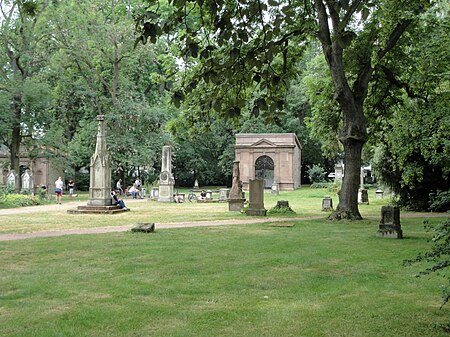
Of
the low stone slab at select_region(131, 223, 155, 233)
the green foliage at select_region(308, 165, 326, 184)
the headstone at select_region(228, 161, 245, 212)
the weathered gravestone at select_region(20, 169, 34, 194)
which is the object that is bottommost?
the low stone slab at select_region(131, 223, 155, 233)

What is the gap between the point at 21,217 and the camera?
1977 cm

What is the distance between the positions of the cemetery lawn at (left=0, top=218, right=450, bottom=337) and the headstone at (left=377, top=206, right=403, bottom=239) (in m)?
0.47

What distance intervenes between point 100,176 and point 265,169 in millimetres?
31060

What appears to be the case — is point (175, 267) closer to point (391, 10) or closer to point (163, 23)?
point (163, 23)

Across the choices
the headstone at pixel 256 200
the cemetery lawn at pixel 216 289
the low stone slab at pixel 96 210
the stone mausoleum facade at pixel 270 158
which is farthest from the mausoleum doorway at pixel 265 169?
the cemetery lawn at pixel 216 289

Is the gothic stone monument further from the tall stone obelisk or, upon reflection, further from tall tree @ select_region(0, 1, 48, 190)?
tall tree @ select_region(0, 1, 48, 190)

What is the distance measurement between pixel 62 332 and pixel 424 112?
54.4 ft

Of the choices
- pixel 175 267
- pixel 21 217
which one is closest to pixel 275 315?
pixel 175 267

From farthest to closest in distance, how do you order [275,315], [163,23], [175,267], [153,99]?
[153,99]
[175,267]
[275,315]
[163,23]

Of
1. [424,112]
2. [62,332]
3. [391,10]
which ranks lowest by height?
[62,332]

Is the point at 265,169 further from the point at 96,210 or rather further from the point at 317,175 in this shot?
the point at 96,210

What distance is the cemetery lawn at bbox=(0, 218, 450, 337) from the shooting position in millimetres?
5148

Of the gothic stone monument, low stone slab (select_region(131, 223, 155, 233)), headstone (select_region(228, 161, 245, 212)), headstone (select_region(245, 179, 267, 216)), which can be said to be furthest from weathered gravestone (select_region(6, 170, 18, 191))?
low stone slab (select_region(131, 223, 155, 233))

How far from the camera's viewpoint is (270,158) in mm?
51688
